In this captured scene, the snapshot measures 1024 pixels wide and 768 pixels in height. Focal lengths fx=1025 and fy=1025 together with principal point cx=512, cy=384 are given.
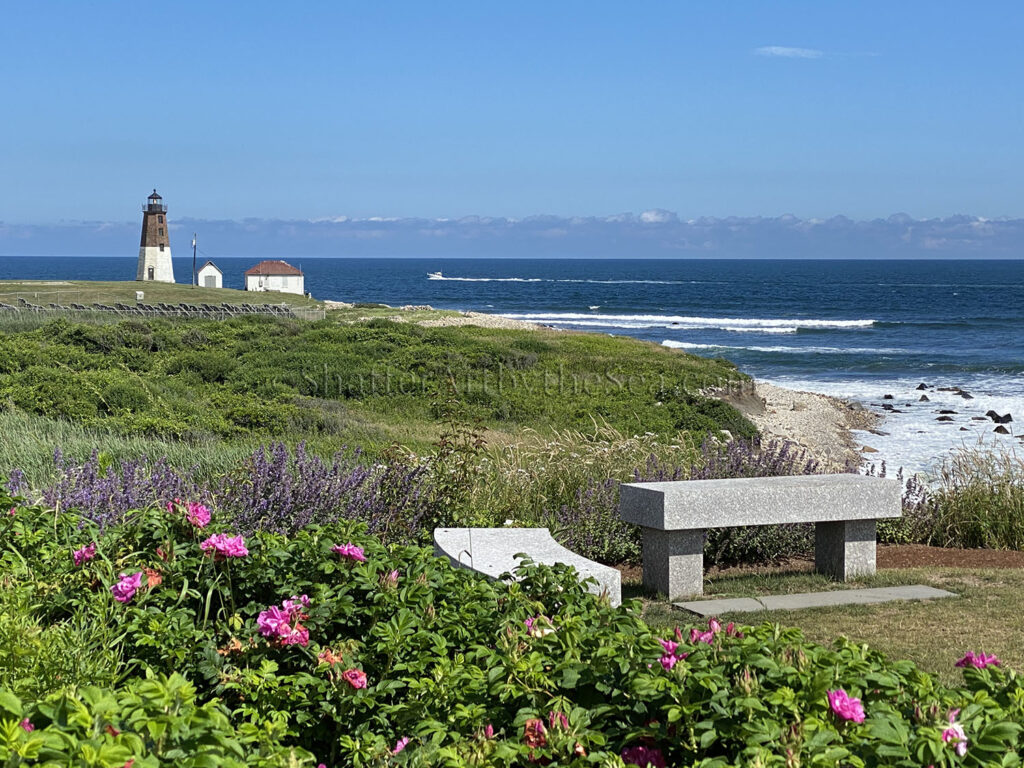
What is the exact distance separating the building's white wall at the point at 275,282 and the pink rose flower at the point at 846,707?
7059 centimetres

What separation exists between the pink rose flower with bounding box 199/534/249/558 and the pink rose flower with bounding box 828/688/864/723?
201cm

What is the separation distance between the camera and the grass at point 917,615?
503 cm

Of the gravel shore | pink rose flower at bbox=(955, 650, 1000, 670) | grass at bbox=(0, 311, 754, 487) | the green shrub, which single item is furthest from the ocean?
the green shrub

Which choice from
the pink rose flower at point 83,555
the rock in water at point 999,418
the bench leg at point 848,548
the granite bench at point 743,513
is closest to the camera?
the pink rose flower at point 83,555

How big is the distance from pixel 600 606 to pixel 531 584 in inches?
14.5

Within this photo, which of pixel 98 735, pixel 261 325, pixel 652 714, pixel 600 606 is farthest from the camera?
pixel 261 325

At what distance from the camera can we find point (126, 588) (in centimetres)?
323

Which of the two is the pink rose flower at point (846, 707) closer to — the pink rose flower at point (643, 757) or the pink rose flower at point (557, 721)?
the pink rose flower at point (643, 757)

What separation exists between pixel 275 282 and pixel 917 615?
69.5 m

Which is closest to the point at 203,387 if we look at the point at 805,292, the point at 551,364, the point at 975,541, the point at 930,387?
the point at 551,364

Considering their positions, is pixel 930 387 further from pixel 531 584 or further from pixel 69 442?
pixel 531 584

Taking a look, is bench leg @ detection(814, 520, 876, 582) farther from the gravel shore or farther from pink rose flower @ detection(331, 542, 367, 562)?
the gravel shore

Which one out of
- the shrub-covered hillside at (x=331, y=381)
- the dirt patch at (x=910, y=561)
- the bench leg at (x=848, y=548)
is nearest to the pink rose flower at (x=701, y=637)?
the dirt patch at (x=910, y=561)

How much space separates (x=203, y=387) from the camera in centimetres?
1872
